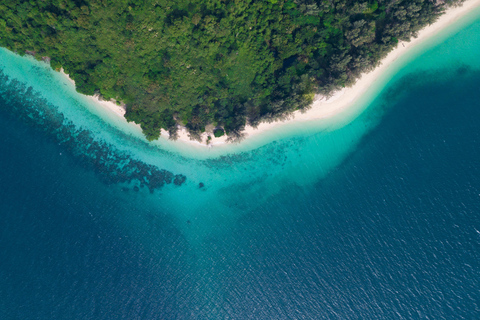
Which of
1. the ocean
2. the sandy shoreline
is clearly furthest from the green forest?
the ocean

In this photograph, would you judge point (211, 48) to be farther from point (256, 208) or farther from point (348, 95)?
point (256, 208)

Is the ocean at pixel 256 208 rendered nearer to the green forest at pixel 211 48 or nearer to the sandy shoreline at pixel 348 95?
the sandy shoreline at pixel 348 95

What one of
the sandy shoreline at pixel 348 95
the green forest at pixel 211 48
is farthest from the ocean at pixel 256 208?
the green forest at pixel 211 48

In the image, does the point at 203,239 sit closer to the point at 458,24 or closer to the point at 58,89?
the point at 58,89

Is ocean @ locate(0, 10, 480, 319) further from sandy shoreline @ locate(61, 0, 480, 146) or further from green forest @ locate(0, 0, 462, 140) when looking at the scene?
green forest @ locate(0, 0, 462, 140)

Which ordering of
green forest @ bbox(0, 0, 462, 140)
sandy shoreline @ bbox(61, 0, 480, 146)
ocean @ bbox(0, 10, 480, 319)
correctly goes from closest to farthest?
green forest @ bbox(0, 0, 462, 140) → ocean @ bbox(0, 10, 480, 319) → sandy shoreline @ bbox(61, 0, 480, 146)
